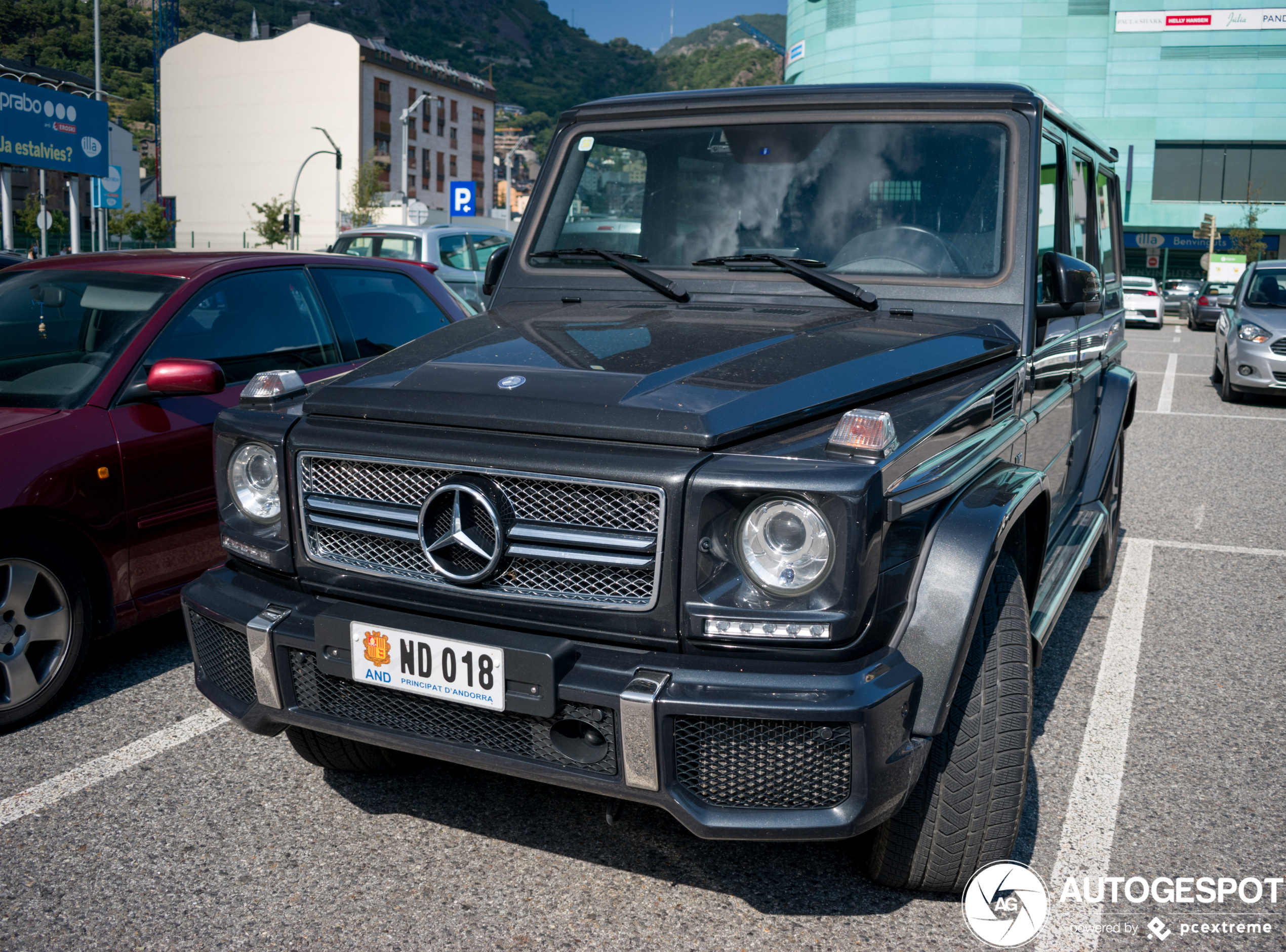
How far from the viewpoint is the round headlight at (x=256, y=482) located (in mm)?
2695

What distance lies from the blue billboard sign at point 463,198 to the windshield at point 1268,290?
1812 centimetres

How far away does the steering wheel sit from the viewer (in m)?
3.30

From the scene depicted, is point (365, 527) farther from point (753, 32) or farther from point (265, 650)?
point (753, 32)

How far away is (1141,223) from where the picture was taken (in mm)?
62062

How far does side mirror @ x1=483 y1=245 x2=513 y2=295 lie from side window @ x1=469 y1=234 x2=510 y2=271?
36.2 feet

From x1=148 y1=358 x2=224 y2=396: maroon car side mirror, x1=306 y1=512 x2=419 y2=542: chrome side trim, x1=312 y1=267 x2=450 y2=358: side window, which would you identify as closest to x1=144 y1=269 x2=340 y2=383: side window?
x1=312 y1=267 x2=450 y2=358: side window

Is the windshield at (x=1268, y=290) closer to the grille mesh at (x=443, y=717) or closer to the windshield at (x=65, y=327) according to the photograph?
the windshield at (x=65, y=327)

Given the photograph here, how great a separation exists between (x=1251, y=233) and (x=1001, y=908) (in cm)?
5669

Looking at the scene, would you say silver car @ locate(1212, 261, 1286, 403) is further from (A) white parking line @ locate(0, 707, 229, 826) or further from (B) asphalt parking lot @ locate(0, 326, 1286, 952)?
(A) white parking line @ locate(0, 707, 229, 826)

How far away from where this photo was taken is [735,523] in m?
2.17

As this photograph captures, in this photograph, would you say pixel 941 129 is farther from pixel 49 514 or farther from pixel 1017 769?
pixel 49 514

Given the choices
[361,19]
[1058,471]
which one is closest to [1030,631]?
[1058,471]

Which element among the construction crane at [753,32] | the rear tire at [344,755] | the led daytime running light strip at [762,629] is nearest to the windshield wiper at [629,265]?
the led daytime running light strip at [762,629]

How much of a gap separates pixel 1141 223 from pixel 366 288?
65.3 m
